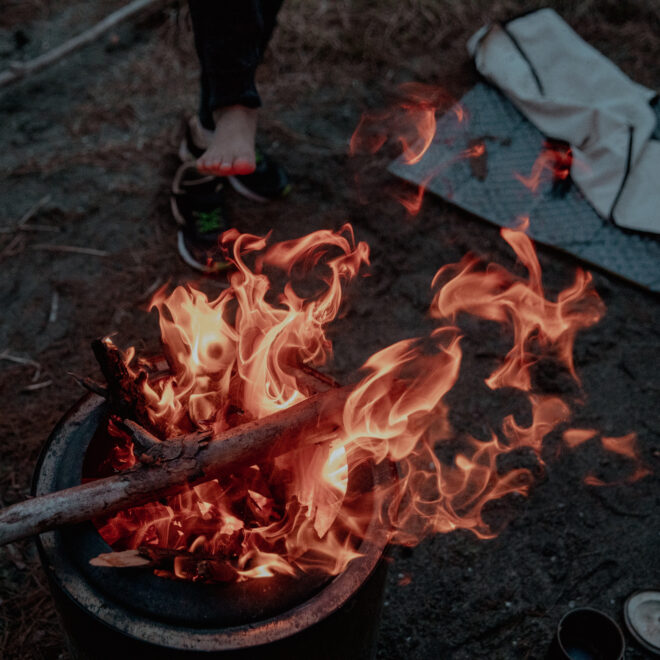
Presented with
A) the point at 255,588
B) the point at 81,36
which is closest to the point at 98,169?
the point at 81,36

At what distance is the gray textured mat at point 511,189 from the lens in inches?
150

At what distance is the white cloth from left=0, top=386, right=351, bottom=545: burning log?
2986mm

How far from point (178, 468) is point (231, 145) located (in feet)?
4.63

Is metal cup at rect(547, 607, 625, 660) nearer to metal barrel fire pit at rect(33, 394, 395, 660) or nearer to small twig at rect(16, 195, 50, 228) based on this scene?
metal barrel fire pit at rect(33, 394, 395, 660)

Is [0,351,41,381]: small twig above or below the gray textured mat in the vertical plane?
below

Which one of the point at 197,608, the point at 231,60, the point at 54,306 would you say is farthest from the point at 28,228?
the point at 197,608

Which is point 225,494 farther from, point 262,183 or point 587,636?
point 262,183

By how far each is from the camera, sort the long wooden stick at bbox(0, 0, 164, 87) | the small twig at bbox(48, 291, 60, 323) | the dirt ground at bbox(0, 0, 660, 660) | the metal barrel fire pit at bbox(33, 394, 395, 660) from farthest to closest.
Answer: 1. the long wooden stick at bbox(0, 0, 164, 87)
2. the small twig at bbox(48, 291, 60, 323)
3. the dirt ground at bbox(0, 0, 660, 660)
4. the metal barrel fire pit at bbox(33, 394, 395, 660)

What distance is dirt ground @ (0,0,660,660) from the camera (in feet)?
8.41

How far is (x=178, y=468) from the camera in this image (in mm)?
1562

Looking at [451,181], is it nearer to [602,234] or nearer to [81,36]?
[602,234]

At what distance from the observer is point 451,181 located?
4.16 m

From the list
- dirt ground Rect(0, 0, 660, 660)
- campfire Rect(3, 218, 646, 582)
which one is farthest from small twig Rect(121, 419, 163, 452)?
dirt ground Rect(0, 0, 660, 660)

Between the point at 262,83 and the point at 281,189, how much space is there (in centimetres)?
135
